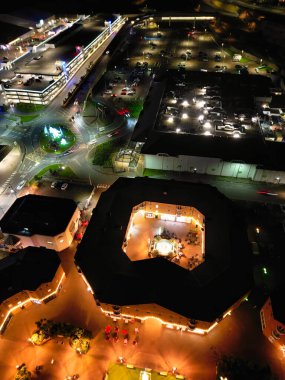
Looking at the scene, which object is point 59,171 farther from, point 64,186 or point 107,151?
point 107,151

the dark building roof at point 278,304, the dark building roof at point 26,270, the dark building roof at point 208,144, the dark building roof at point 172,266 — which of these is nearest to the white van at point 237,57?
the dark building roof at point 208,144

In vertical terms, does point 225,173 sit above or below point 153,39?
below

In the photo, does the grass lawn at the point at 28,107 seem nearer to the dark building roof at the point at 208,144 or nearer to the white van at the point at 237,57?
the dark building roof at the point at 208,144

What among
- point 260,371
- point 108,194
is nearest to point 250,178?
point 108,194

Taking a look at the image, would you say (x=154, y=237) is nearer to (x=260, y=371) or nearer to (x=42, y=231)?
(x=42, y=231)

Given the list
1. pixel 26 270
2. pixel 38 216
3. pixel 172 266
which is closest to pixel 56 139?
pixel 38 216

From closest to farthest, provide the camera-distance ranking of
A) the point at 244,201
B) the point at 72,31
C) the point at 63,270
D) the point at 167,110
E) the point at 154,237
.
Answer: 1. the point at 63,270
2. the point at 154,237
3. the point at 244,201
4. the point at 167,110
5. the point at 72,31

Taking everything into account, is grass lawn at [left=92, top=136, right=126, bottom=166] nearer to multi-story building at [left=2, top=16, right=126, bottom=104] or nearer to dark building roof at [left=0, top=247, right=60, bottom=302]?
dark building roof at [left=0, top=247, right=60, bottom=302]
